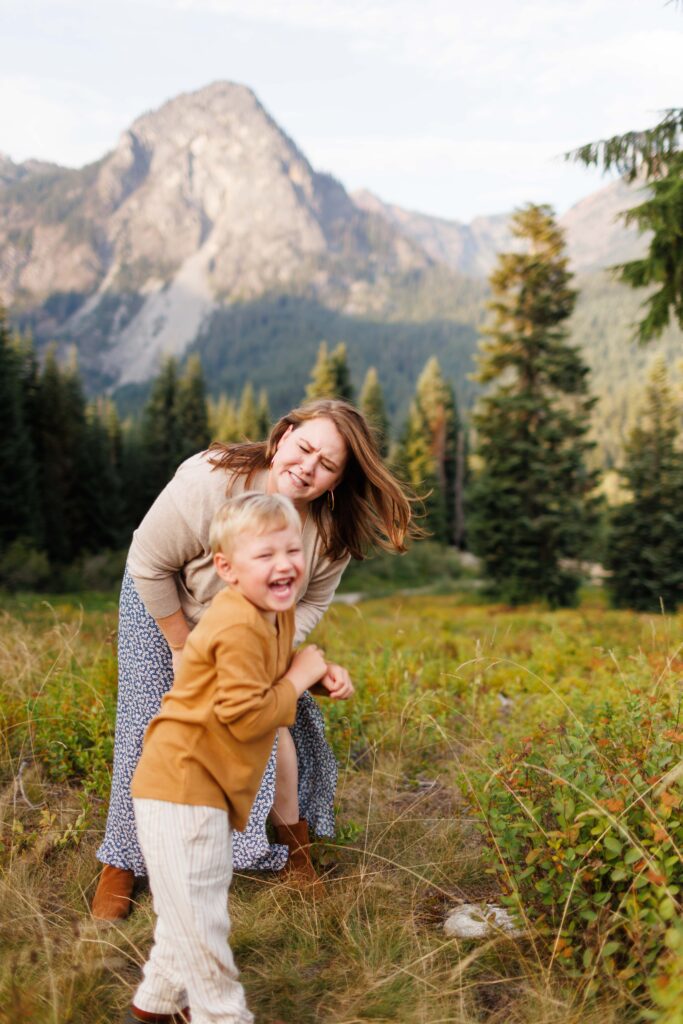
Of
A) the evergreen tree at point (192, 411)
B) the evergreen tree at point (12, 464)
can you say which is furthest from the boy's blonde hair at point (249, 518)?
the evergreen tree at point (192, 411)

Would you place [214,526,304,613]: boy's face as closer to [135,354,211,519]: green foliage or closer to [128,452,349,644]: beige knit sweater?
[128,452,349,644]: beige knit sweater

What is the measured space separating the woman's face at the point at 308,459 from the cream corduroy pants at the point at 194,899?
1.10m

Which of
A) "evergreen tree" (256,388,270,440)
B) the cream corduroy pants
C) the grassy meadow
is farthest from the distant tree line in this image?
the cream corduroy pants

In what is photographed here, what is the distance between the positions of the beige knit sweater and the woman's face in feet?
0.48

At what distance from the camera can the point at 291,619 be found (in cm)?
229

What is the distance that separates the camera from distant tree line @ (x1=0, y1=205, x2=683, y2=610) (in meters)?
25.2

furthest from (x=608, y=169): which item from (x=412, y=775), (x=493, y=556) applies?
(x=493, y=556)

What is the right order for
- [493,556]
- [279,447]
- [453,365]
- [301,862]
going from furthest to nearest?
1. [453,365]
2. [493,556]
3. [301,862]
4. [279,447]

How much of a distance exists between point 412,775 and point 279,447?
2238 millimetres

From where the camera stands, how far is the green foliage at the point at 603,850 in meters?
2.02

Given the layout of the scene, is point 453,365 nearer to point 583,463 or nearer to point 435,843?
point 583,463

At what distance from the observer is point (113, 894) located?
110 inches

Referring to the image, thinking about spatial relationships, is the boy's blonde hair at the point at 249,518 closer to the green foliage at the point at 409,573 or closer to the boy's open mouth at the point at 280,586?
the boy's open mouth at the point at 280,586

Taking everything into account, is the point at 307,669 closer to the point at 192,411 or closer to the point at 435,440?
the point at 192,411
